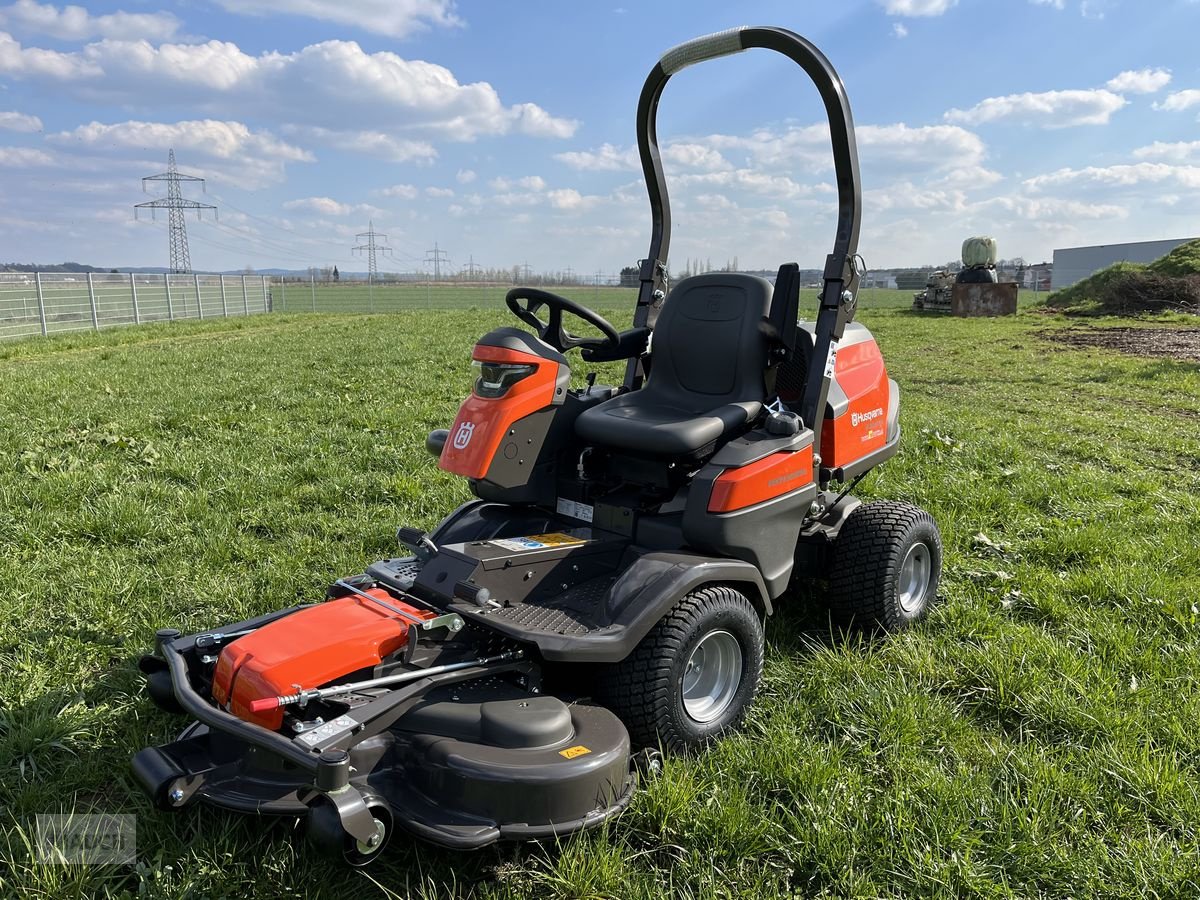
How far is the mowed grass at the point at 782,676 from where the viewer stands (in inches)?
98.5

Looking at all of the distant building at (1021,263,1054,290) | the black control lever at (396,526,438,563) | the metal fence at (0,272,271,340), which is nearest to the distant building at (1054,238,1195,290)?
the distant building at (1021,263,1054,290)

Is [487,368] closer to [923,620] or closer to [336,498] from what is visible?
[923,620]

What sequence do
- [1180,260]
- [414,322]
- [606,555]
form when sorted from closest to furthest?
1. [606,555]
2. [414,322]
3. [1180,260]

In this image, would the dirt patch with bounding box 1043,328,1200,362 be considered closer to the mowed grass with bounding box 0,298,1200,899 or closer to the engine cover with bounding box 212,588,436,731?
the mowed grass with bounding box 0,298,1200,899

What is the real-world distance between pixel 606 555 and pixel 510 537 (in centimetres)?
44

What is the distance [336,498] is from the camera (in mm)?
5922

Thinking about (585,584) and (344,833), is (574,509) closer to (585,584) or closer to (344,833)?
(585,584)

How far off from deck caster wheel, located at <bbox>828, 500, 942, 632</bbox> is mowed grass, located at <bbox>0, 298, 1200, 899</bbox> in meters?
0.12

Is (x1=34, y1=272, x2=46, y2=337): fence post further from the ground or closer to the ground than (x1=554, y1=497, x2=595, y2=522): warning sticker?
further from the ground

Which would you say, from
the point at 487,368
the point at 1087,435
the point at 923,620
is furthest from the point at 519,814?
the point at 1087,435

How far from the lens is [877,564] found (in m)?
3.84

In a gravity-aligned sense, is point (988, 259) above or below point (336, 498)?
above

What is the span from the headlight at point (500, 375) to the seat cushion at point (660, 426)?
0.33 metres

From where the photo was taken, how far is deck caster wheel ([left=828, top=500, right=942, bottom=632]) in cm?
385
